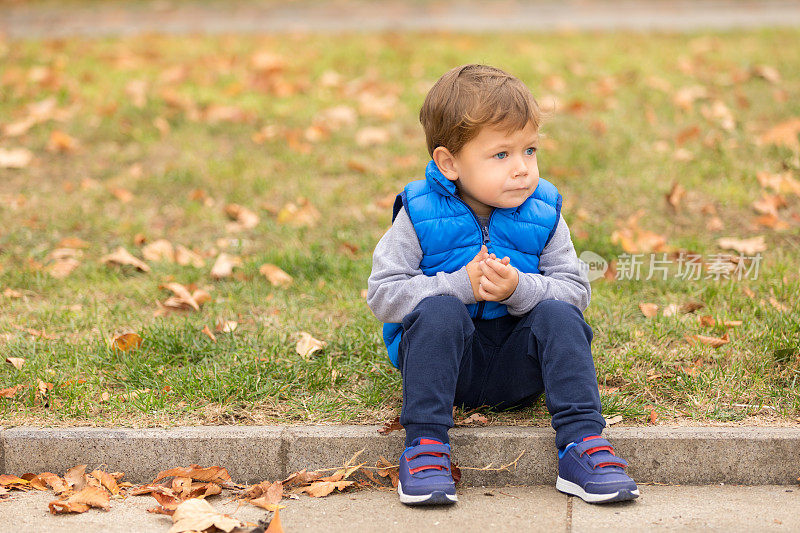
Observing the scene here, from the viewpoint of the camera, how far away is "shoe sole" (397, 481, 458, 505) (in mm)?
2678

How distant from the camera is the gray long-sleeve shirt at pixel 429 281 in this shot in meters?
2.90

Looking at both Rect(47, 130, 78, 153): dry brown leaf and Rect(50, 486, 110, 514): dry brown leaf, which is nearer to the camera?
Rect(50, 486, 110, 514): dry brown leaf

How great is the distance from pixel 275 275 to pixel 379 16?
7720mm

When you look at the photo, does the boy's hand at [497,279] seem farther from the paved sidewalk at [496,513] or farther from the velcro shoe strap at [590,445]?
the paved sidewalk at [496,513]

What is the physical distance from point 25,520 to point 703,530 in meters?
2.01

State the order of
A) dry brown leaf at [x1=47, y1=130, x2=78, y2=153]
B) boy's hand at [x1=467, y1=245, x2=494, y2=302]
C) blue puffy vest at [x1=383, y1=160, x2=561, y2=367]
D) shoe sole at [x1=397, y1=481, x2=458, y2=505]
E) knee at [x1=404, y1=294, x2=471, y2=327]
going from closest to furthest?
shoe sole at [x1=397, y1=481, x2=458, y2=505] < knee at [x1=404, y1=294, x2=471, y2=327] < boy's hand at [x1=467, y1=245, x2=494, y2=302] < blue puffy vest at [x1=383, y1=160, x2=561, y2=367] < dry brown leaf at [x1=47, y1=130, x2=78, y2=153]

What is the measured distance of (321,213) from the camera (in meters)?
4.93

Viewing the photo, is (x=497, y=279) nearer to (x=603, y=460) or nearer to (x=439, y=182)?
(x=439, y=182)

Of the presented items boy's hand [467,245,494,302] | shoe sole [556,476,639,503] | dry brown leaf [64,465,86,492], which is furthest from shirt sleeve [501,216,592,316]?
dry brown leaf [64,465,86,492]

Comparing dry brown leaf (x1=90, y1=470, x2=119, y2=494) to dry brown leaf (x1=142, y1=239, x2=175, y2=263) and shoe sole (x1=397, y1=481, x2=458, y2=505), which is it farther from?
dry brown leaf (x1=142, y1=239, x2=175, y2=263)

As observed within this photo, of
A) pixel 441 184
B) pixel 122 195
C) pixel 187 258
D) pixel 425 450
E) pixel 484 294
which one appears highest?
pixel 441 184

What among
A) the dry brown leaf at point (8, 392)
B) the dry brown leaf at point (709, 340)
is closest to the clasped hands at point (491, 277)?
the dry brown leaf at point (709, 340)

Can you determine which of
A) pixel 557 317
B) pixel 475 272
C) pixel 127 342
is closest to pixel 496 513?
pixel 557 317

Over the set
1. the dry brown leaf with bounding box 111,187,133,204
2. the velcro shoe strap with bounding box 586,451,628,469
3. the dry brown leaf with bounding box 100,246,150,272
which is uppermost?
the dry brown leaf with bounding box 111,187,133,204
